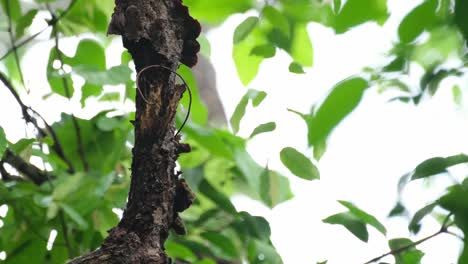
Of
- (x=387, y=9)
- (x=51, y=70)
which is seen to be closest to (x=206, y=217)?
(x=51, y=70)

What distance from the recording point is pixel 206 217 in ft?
2.17

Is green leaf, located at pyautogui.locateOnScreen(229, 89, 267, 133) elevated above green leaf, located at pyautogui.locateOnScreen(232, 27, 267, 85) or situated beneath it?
situated beneath

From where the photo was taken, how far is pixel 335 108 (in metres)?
0.22

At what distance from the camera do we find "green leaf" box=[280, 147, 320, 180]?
519mm

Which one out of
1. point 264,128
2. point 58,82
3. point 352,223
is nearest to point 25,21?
point 58,82

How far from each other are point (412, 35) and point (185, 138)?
55 cm

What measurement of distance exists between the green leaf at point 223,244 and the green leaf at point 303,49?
0.72 ft

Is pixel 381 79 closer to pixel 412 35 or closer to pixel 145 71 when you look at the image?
pixel 412 35

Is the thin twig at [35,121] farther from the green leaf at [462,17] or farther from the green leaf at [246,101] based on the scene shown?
the green leaf at [462,17]

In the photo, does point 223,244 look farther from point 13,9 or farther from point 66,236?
point 13,9

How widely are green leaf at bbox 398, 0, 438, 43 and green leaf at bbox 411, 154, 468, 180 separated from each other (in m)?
0.08

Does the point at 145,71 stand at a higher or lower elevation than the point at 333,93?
higher

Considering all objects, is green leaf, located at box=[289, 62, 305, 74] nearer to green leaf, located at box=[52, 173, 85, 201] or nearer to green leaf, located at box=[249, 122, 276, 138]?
green leaf, located at box=[249, 122, 276, 138]

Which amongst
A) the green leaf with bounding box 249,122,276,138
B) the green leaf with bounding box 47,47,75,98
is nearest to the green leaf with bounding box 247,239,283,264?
the green leaf with bounding box 249,122,276,138
